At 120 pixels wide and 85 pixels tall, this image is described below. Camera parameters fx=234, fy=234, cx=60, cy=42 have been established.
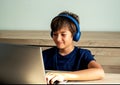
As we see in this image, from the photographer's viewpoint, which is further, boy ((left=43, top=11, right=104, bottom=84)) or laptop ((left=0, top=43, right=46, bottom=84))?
boy ((left=43, top=11, right=104, bottom=84))

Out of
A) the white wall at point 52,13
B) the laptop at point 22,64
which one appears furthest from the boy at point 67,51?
the white wall at point 52,13

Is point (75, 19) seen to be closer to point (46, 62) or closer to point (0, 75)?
point (46, 62)

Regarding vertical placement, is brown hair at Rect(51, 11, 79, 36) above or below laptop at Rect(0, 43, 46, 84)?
above

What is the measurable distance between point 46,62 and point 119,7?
123cm

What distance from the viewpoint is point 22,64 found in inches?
39.0

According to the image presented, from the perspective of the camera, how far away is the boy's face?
4.66ft

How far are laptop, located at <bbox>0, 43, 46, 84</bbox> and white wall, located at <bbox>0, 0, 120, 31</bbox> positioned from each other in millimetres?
1552

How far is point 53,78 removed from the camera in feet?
3.72

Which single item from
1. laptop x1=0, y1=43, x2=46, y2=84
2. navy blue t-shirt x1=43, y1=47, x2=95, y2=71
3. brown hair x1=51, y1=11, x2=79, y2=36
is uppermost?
brown hair x1=51, y1=11, x2=79, y2=36

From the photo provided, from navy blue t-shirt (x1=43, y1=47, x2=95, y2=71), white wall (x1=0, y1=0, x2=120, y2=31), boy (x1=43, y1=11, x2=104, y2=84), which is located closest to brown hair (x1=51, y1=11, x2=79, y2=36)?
boy (x1=43, y1=11, x2=104, y2=84)

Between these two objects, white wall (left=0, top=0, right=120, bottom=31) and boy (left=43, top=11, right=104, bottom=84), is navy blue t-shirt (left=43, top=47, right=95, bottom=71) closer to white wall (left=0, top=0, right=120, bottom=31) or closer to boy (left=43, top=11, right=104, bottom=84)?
boy (left=43, top=11, right=104, bottom=84)

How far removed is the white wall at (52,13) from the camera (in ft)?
8.07

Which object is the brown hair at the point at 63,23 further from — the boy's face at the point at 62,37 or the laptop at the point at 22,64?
the laptop at the point at 22,64

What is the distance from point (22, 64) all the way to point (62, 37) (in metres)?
0.48
